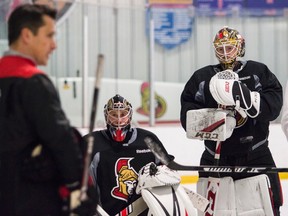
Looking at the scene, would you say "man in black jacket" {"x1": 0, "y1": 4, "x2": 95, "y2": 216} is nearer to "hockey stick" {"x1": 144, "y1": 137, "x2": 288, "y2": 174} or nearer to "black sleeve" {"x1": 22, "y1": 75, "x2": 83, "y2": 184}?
"black sleeve" {"x1": 22, "y1": 75, "x2": 83, "y2": 184}

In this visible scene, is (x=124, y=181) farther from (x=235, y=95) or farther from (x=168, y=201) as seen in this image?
(x=235, y=95)

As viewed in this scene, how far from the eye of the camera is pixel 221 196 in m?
3.46

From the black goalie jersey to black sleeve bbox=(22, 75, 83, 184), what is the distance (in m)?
1.30

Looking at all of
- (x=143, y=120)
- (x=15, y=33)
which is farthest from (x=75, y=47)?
(x=15, y=33)

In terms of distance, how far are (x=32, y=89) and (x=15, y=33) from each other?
0.19 m

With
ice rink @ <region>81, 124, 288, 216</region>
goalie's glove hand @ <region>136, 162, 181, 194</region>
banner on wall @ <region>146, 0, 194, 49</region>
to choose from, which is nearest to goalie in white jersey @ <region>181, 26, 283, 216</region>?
goalie's glove hand @ <region>136, 162, 181, 194</region>

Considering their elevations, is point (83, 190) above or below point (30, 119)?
below

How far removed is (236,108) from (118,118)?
586 mm

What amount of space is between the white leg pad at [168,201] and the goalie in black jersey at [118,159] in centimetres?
15

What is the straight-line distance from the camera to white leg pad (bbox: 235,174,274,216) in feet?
11.2

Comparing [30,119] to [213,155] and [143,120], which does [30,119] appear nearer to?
[213,155]

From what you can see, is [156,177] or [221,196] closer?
[156,177]

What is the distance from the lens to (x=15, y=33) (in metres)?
2.31

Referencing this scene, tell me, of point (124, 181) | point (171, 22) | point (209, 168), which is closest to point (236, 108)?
point (209, 168)
